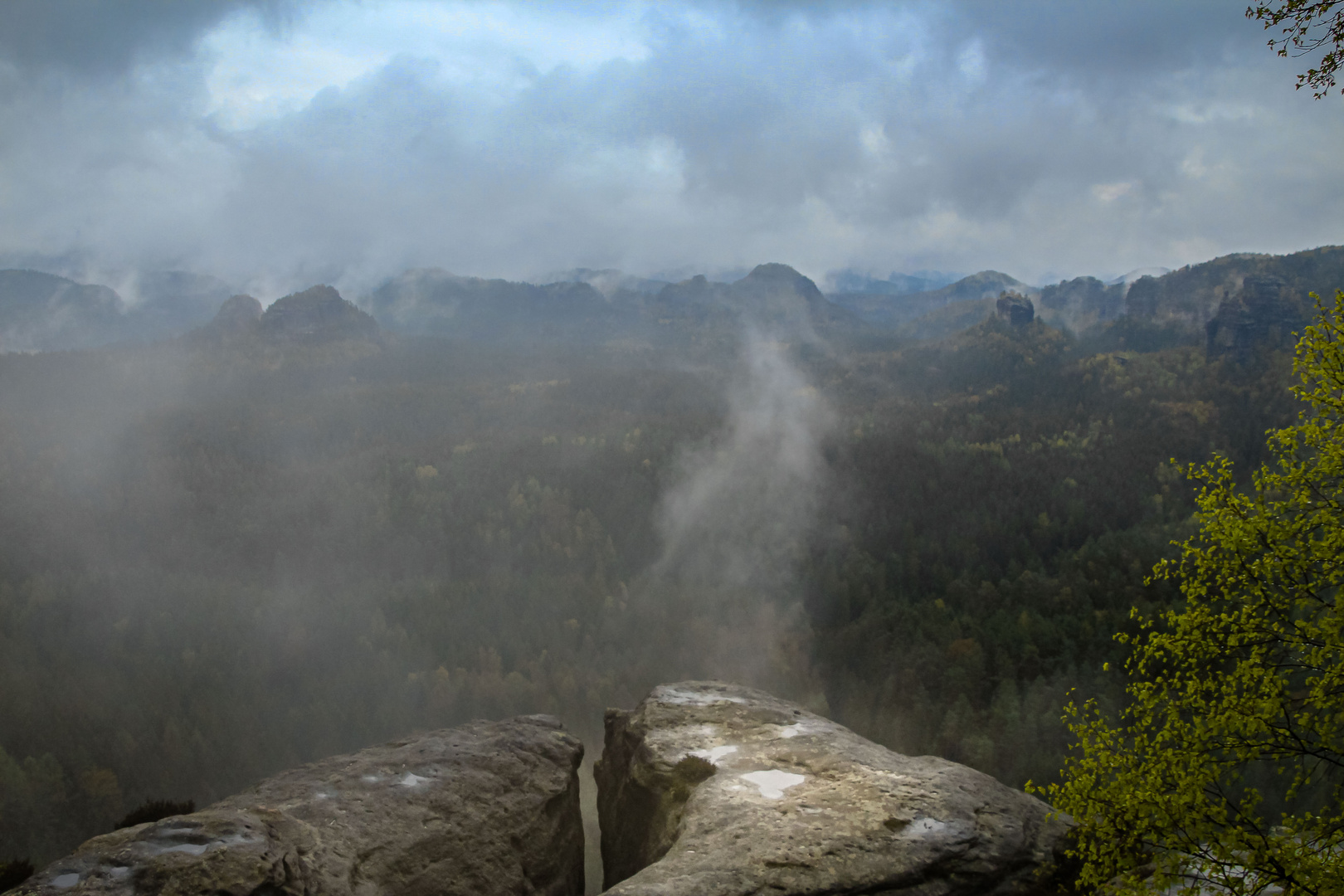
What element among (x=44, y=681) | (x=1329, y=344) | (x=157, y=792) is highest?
(x=1329, y=344)

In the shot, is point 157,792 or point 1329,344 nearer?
point 1329,344

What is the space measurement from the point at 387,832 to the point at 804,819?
15538mm

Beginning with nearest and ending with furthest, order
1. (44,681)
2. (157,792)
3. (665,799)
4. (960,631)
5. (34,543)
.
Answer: (665,799), (157,792), (44,681), (960,631), (34,543)

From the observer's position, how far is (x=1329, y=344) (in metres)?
12.8

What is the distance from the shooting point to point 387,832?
25812mm

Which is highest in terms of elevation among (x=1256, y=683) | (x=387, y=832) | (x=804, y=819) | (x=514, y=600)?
(x=1256, y=683)

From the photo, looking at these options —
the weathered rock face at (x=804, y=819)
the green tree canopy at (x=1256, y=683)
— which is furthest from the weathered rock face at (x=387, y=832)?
the green tree canopy at (x=1256, y=683)

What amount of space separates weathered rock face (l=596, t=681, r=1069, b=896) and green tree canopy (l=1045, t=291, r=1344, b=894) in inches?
174

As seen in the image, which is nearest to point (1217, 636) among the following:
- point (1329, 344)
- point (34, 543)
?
point (1329, 344)

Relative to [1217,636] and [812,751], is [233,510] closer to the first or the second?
[812,751]

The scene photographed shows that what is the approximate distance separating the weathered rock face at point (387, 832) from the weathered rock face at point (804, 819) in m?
4.35

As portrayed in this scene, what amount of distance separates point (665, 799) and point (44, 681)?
387 feet

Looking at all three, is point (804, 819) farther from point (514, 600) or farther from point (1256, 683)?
point (514, 600)

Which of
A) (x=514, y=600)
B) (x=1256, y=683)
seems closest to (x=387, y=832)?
(x=1256, y=683)
